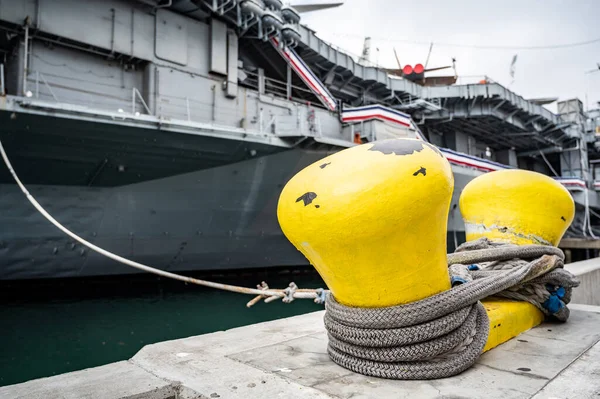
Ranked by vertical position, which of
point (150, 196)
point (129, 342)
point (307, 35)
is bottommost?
point (129, 342)

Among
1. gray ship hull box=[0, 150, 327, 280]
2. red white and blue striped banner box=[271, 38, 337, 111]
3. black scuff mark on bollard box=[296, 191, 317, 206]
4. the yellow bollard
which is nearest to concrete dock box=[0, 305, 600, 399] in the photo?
black scuff mark on bollard box=[296, 191, 317, 206]

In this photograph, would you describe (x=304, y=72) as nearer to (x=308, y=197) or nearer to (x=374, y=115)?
(x=374, y=115)

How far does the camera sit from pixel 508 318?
2254 millimetres

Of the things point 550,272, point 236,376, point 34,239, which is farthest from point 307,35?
point 236,376

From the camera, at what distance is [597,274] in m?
5.41

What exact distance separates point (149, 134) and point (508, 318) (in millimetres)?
6787

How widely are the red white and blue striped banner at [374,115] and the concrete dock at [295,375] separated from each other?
32.3ft

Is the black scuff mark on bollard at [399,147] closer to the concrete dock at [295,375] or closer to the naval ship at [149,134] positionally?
the concrete dock at [295,375]

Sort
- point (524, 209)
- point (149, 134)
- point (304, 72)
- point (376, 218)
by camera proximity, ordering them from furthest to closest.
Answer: point (304, 72) < point (149, 134) < point (524, 209) < point (376, 218)

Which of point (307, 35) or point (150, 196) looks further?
point (307, 35)

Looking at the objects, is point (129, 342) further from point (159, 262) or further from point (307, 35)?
point (307, 35)

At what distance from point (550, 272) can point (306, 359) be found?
5.80 ft

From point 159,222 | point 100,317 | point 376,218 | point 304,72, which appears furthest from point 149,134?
point 376,218

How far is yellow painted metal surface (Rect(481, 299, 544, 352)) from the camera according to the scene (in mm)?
2125
